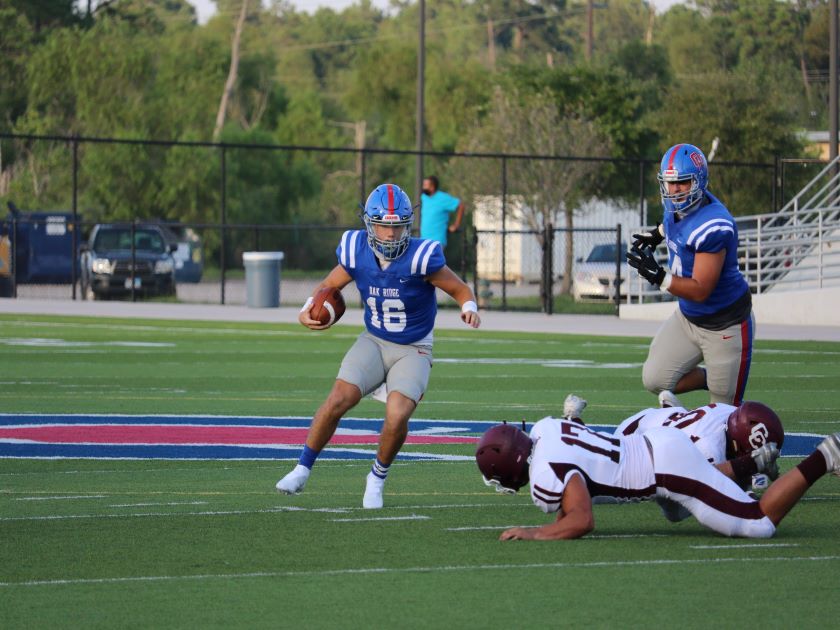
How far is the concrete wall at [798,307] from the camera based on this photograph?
25797 millimetres

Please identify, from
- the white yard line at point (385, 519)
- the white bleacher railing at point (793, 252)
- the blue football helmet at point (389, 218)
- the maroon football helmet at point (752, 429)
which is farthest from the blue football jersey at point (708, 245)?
the white bleacher railing at point (793, 252)

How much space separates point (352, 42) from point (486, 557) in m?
115

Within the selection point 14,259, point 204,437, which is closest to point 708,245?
point 204,437

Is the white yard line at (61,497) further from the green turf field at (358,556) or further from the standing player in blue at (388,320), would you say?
the standing player in blue at (388,320)

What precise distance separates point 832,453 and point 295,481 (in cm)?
303

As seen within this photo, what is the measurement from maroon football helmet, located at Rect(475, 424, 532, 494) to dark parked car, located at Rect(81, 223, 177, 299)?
80.2 ft

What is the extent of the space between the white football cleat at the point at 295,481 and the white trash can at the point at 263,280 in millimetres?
19762

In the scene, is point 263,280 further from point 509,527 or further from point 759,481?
point 509,527

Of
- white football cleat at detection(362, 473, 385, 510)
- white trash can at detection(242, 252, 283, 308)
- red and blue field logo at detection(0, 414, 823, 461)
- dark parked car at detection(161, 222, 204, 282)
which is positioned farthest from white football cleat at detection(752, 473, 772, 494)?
dark parked car at detection(161, 222, 204, 282)

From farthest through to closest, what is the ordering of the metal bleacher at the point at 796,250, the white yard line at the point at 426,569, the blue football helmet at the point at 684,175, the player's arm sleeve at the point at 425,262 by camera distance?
the metal bleacher at the point at 796,250 < the blue football helmet at the point at 684,175 < the player's arm sleeve at the point at 425,262 < the white yard line at the point at 426,569

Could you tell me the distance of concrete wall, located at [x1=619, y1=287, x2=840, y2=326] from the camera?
2580 centimetres

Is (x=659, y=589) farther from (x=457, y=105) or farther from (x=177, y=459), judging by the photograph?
(x=457, y=105)

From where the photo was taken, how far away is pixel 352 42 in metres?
120

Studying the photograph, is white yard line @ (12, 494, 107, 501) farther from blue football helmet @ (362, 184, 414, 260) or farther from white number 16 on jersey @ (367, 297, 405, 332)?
blue football helmet @ (362, 184, 414, 260)
